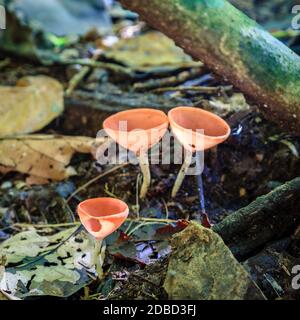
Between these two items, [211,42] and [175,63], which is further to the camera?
[175,63]

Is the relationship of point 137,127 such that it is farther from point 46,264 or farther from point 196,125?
point 46,264

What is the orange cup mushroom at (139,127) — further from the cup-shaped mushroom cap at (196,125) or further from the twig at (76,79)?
the twig at (76,79)

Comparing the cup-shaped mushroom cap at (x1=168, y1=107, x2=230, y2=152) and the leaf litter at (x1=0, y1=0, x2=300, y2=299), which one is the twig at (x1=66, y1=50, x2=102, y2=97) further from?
the cup-shaped mushroom cap at (x1=168, y1=107, x2=230, y2=152)

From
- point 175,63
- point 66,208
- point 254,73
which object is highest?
point 254,73

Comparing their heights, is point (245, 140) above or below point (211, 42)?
below

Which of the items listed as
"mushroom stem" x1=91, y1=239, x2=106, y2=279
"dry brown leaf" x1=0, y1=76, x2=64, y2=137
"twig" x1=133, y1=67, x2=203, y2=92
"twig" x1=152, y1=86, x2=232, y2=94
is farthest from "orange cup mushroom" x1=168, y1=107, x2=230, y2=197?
"dry brown leaf" x1=0, y1=76, x2=64, y2=137

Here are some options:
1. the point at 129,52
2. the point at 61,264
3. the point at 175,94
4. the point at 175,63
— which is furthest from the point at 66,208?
the point at 129,52
